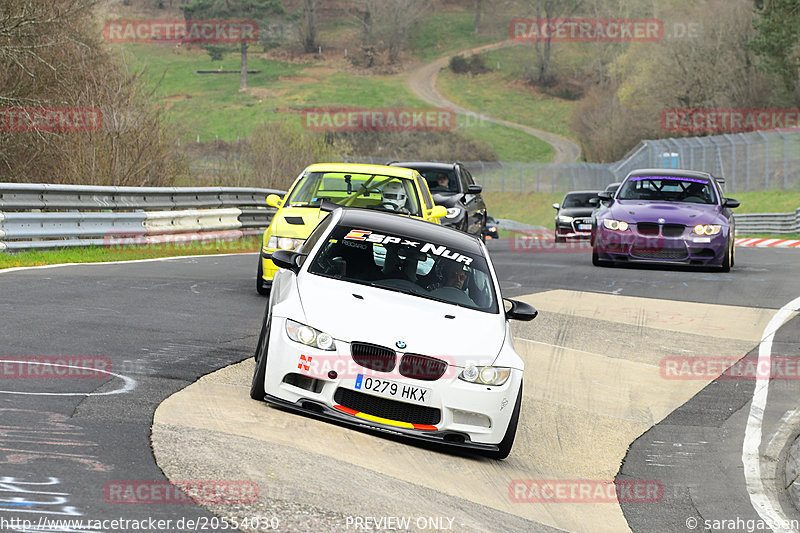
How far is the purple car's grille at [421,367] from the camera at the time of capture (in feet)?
23.5

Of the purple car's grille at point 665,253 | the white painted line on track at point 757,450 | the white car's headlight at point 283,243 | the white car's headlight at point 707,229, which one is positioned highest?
the white car's headlight at point 283,243

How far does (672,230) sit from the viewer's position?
18.1 metres

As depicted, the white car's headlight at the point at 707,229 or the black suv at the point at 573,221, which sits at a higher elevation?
the white car's headlight at the point at 707,229

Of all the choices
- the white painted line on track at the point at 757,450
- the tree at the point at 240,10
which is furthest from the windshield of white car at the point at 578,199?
the tree at the point at 240,10

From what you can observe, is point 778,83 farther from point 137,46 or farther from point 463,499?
point 137,46

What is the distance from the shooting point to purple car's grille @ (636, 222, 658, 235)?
59.5ft

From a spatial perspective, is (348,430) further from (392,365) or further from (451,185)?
(451,185)

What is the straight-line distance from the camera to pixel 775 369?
444 inches

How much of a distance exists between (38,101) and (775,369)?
16944 mm

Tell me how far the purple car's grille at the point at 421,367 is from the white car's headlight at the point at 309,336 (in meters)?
0.47

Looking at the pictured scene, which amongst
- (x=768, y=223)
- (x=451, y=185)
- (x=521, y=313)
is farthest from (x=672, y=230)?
(x=768, y=223)

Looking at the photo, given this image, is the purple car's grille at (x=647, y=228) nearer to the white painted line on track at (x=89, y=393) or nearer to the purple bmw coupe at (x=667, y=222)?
the purple bmw coupe at (x=667, y=222)

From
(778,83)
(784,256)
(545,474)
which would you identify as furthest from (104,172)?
(778,83)

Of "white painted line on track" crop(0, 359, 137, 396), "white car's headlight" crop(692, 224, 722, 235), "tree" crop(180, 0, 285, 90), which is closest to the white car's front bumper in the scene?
Result: "white painted line on track" crop(0, 359, 137, 396)
